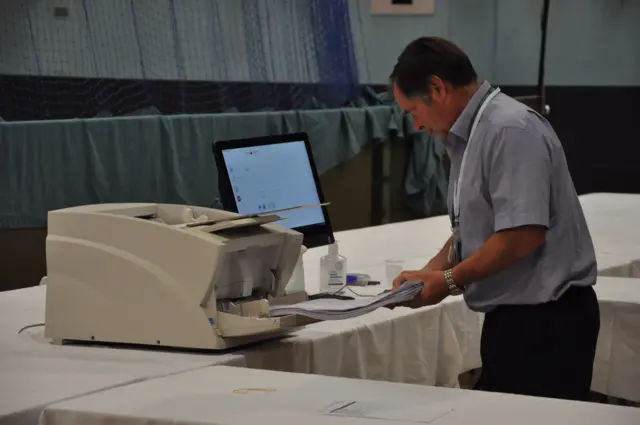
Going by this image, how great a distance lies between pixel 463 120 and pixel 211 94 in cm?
413

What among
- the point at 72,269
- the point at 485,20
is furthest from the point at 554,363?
the point at 485,20

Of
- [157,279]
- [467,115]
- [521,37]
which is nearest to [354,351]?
[157,279]

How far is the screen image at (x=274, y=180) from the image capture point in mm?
3074

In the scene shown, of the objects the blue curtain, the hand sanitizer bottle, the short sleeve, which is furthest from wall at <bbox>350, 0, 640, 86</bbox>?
the short sleeve

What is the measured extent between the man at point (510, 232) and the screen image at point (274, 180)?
3.13 feet

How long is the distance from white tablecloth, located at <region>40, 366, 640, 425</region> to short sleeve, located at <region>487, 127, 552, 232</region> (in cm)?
39

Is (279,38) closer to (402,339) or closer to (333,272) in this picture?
(333,272)

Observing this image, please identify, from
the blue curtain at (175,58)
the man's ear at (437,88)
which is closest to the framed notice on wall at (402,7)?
the blue curtain at (175,58)

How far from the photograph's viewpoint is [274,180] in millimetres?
3201

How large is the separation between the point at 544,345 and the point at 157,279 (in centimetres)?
80

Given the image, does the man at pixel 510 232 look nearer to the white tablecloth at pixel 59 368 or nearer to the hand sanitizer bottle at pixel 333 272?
the white tablecloth at pixel 59 368

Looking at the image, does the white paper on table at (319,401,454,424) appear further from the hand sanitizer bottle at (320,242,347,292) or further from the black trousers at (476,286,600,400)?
the hand sanitizer bottle at (320,242,347,292)

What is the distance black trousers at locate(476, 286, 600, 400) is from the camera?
215 centimetres

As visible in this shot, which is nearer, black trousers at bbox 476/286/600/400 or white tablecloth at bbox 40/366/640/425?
white tablecloth at bbox 40/366/640/425
